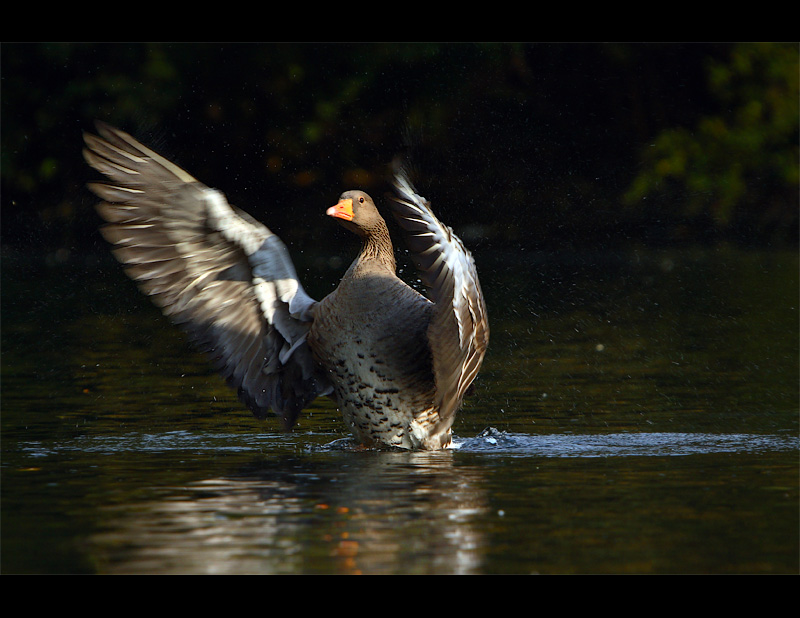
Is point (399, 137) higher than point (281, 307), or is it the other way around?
point (399, 137)

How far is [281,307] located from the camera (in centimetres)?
800

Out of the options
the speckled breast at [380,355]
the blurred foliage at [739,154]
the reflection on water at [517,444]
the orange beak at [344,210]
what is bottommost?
the reflection on water at [517,444]

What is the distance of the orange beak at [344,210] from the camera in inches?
317

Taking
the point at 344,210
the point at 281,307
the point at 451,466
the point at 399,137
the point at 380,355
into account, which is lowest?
the point at 451,466

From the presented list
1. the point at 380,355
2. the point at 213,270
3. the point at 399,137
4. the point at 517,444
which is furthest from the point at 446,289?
the point at 399,137

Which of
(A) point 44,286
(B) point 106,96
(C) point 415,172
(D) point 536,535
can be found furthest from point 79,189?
(D) point 536,535

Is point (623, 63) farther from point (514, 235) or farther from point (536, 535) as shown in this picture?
point (536, 535)

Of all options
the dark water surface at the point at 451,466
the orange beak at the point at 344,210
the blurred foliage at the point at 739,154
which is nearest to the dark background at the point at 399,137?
the blurred foliage at the point at 739,154

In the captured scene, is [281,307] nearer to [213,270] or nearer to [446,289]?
[213,270]

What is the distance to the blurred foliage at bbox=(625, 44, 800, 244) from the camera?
32.6 meters

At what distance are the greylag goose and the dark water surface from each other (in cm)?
34

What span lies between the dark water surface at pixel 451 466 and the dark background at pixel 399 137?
1619 centimetres

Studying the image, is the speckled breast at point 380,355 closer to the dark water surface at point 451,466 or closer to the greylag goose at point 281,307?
the greylag goose at point 281,307

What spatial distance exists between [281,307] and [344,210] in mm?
688
